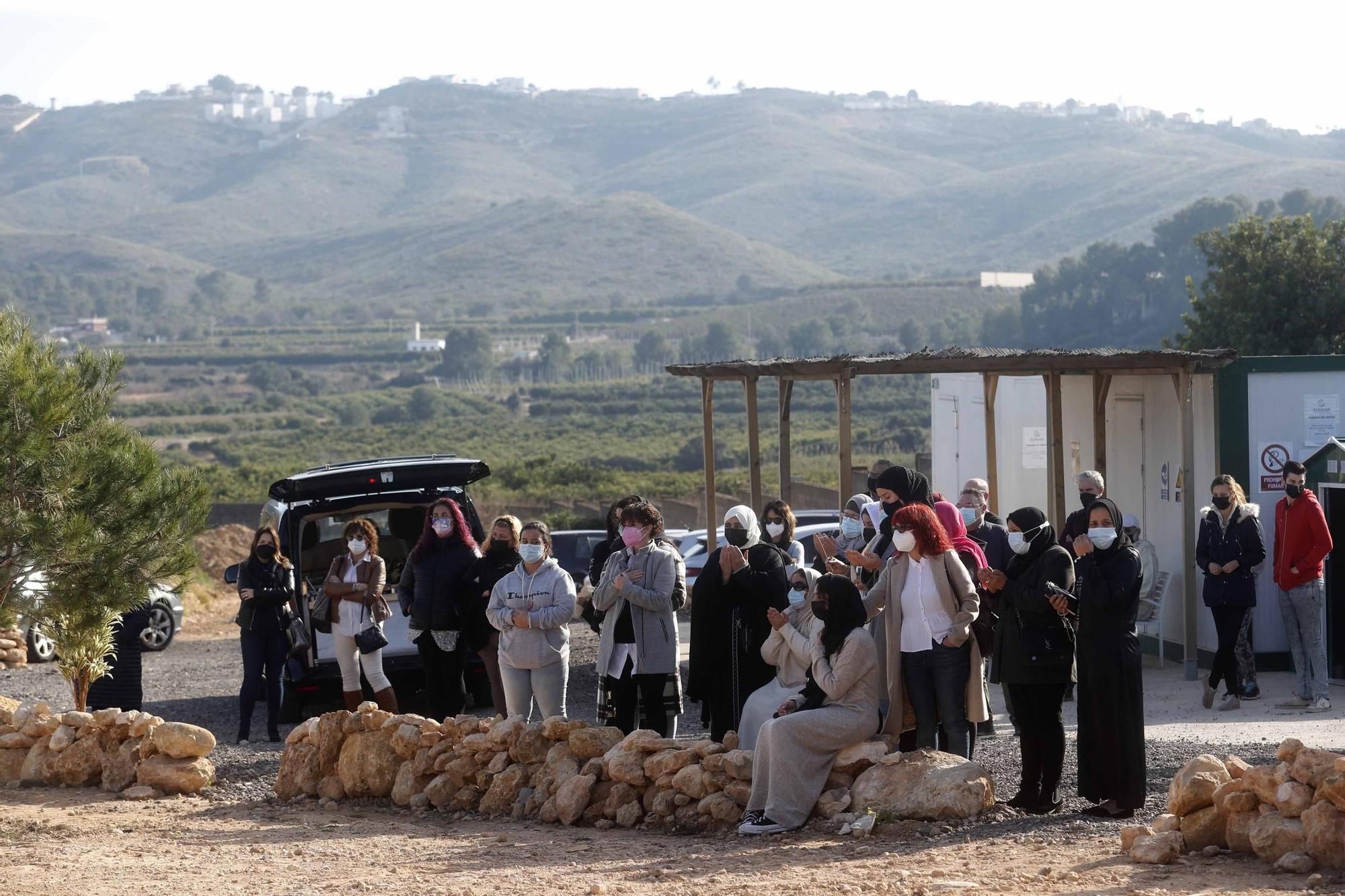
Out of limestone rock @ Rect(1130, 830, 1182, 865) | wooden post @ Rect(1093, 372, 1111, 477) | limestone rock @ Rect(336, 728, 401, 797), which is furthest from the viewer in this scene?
wooden post @ Rect(1093, 372, 1111, 477)

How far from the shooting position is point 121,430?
32.3 feet

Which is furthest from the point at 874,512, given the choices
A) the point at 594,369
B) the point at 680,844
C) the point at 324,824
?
the point at 594,369

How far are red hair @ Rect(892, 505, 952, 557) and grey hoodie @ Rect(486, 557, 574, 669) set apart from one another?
2.33 meters

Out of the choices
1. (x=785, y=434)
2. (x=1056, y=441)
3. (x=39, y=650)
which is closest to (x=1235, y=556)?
(x=1056, y=441)

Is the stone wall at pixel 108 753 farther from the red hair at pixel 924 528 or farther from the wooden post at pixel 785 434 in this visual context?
the wooden post at pixel 785 434

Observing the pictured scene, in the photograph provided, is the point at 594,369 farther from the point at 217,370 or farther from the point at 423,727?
the point at 423,727

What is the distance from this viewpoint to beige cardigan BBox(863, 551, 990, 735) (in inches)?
293

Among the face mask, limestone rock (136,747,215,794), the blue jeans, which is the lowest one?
limestone rock (136,747,215,794)

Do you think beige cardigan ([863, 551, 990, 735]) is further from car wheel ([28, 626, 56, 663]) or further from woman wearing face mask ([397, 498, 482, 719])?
car wheel ([28, 626, 56, 663])

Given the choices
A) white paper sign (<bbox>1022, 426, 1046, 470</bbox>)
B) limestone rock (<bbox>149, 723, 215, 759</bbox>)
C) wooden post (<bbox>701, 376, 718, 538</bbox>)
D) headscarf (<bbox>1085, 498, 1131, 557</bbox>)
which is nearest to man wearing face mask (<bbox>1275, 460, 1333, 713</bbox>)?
headscarf (<bbox>1085, 498, 1131, 557</bbox>)

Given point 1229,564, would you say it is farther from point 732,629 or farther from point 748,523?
point 732,629

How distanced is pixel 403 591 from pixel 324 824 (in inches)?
82.0

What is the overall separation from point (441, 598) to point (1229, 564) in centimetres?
516

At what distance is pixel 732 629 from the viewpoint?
8578mm
